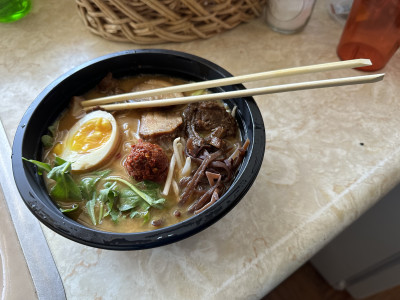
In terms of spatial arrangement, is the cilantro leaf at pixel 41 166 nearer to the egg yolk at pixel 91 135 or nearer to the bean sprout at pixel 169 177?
the egg yolk at pixel 91 135

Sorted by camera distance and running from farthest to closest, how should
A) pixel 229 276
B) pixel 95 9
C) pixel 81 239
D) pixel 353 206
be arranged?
1. pixel 95 9
2. pixel 353 206
3. pixel 229 276
4. pixel 81 239

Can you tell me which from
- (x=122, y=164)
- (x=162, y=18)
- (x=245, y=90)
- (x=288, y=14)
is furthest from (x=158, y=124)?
(x=288, y=14)

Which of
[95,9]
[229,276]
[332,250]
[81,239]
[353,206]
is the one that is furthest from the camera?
[332,250]

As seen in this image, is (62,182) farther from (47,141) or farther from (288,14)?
(288,14)

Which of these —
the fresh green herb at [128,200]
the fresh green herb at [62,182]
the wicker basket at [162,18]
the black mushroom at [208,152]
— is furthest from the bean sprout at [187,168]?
the wicker basket at [162,18]

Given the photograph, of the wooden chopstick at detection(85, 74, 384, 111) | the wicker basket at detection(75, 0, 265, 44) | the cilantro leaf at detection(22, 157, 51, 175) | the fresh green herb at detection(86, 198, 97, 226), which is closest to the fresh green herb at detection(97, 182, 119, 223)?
the fresh green herb at detection(86, 198, 97, 226)

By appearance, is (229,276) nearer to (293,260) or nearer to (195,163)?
(293,260)

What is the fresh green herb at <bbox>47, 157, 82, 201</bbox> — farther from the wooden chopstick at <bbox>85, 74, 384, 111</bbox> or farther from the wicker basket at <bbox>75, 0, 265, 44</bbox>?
the wicker basket at <bbox>75, 0, 265, 44</bbox>

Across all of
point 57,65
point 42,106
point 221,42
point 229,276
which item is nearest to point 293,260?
point 229,276
